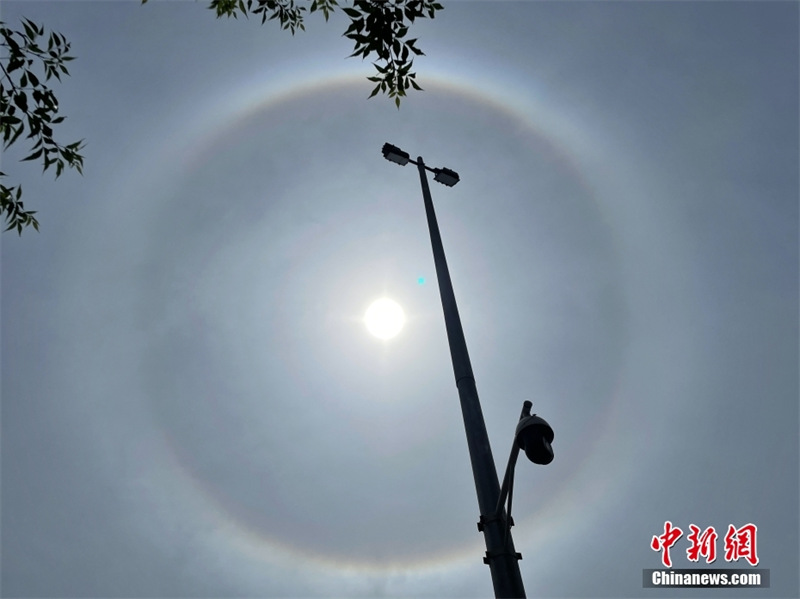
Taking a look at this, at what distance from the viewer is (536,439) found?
530 centimetres

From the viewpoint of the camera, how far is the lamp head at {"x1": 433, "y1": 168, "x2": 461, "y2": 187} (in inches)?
473

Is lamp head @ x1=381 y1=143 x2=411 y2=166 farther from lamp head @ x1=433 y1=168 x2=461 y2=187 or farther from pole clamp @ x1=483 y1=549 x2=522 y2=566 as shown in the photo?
pole clamp @ x1=483 y1=549 x2=522 y2=566

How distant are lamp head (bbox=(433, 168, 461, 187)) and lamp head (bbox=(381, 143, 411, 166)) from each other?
2.92 ft

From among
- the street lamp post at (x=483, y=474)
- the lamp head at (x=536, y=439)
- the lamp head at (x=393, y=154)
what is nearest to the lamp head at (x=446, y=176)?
the lamp head at (x=393, y=154)

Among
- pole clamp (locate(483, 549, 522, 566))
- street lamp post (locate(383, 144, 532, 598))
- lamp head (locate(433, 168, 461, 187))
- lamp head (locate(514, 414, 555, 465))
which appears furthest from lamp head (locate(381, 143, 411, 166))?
pole clamp (locate(483, 549, 522, 566))

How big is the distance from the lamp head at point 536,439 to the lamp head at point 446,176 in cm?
769

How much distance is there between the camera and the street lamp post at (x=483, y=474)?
509cm

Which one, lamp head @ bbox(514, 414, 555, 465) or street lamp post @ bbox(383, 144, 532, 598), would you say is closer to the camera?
street lamp post @ bbox(383, 144, 532, 598)

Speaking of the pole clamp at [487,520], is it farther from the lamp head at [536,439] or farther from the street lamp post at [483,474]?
the lamp head at [536,439]

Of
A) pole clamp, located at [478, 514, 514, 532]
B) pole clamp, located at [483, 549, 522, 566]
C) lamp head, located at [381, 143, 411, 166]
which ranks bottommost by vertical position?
pole clamp, located at [483, 549, 522, 566]

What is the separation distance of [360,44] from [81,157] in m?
4.64

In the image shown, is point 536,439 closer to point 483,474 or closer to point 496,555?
point 483,474

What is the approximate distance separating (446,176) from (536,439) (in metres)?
7.95

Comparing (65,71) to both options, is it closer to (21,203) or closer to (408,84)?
(21,203)
